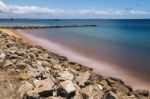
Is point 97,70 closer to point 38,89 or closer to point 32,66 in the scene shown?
point 32,66

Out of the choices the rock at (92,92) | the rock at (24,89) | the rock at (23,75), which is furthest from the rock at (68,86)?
the rock at (23,75)

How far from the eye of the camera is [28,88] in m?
10.8

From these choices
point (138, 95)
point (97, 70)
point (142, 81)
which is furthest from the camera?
point (97, 70)

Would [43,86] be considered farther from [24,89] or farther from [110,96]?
[110,96]

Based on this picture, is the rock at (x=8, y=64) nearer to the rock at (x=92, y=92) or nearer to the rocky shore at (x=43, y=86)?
the rocky shore at (x=43, y=86)

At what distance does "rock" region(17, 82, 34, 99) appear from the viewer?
10378mm

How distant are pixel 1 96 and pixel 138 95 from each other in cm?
706

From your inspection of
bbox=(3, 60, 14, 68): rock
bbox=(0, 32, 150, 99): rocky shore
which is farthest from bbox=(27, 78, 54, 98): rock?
bbox=(3, 60, 14, 68): rock

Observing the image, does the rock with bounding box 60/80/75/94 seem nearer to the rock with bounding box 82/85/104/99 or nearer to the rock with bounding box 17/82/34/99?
the rock with bounding box 82/85/104/99

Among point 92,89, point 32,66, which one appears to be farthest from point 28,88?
point 32,66

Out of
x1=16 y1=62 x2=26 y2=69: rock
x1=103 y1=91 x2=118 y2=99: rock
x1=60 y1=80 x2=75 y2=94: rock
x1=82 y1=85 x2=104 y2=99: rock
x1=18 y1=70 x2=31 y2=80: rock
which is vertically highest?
x1=60 y1=80 x2=75 y2=94: rock

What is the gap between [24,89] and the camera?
10.7m

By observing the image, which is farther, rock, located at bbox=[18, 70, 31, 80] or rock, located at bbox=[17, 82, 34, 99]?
rock, located at bbox=[18, 70, 31, 80]

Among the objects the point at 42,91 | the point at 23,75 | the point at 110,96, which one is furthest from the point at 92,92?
the point at 23,75
